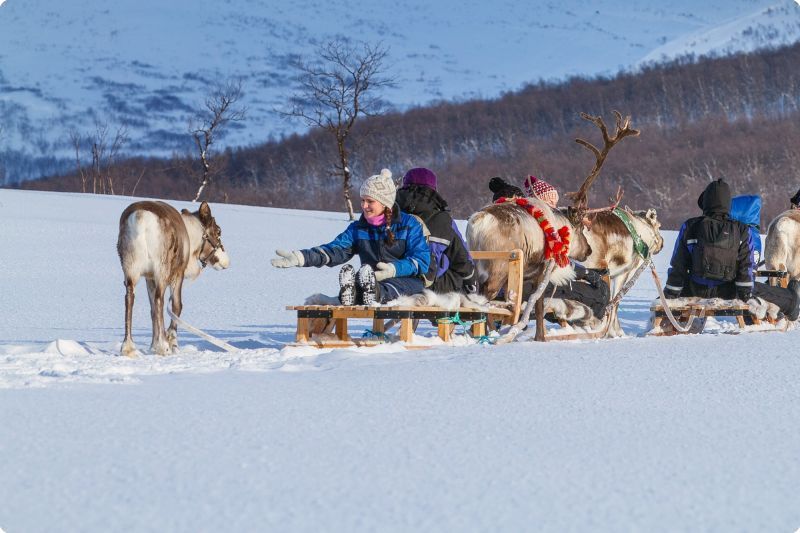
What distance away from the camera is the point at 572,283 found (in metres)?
9.43

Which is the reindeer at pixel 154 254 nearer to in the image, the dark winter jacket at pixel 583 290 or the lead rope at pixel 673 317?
the dark winter jacket at pixel 583 290

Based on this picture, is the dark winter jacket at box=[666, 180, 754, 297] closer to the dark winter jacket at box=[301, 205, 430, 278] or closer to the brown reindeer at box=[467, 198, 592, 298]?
the brown reindeer at box=[467, 198, 592, 298]

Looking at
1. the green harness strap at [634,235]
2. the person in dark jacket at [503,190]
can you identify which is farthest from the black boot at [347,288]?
the green harness strap at [634,235]

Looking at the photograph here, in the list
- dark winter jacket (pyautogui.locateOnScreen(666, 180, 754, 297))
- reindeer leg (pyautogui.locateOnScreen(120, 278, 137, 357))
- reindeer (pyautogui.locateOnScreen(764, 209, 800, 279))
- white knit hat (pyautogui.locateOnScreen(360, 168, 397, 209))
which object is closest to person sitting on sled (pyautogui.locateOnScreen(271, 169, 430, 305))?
white knit hat (pyautogui.locateOnScreen(360, 168, 397, 209))

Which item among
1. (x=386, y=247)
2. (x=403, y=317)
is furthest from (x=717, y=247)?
(x=403, y=317)

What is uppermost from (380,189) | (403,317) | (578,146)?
(578,146)

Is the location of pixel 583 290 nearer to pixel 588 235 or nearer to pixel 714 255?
pixel 588 235

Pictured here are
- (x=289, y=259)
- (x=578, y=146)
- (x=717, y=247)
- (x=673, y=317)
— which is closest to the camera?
(x=289, y=259)

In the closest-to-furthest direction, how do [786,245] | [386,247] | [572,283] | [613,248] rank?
[386,247] < [572,283] < [613,248] < [786,245]

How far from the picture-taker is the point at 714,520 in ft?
11.1

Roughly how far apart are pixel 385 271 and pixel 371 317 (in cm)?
35

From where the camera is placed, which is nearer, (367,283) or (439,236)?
(367,283)

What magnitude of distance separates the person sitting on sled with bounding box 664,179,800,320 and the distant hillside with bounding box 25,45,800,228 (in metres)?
72.3

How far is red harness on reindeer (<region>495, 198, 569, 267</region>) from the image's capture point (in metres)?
8.75
